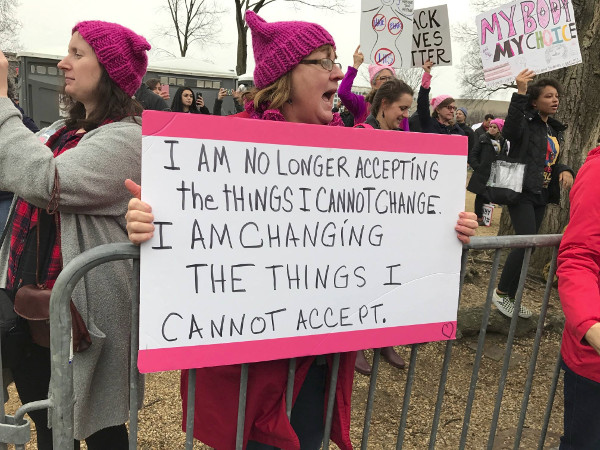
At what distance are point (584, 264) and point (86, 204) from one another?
1.65 meters

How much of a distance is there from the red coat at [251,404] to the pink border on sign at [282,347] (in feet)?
0.35

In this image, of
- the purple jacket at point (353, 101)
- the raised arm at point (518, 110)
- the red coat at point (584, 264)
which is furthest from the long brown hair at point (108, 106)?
the raised arm at point (518, 110)

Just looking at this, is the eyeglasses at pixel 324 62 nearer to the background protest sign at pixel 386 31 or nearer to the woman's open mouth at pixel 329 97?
the woman's open mouth at pixel 329 97

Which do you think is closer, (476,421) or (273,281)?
(273,281)

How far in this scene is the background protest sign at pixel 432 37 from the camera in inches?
205

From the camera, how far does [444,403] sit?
3.56 m

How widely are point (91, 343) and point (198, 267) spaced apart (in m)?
0.63

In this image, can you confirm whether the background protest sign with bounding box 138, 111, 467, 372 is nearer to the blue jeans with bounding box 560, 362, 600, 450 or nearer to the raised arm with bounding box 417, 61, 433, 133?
the blue jeans with bounding box 560, 362, 600, 450

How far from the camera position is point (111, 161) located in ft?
5.60

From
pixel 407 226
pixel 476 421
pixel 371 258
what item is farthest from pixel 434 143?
pixel 476 421

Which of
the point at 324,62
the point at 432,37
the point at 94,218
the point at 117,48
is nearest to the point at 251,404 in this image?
the point at 94,218

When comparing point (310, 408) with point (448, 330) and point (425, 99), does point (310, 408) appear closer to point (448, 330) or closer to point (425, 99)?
point (448, 330)

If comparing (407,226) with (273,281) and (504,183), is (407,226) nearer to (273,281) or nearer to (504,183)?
(273,281)

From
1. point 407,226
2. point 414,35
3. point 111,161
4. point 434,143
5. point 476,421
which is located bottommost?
point 476,421
